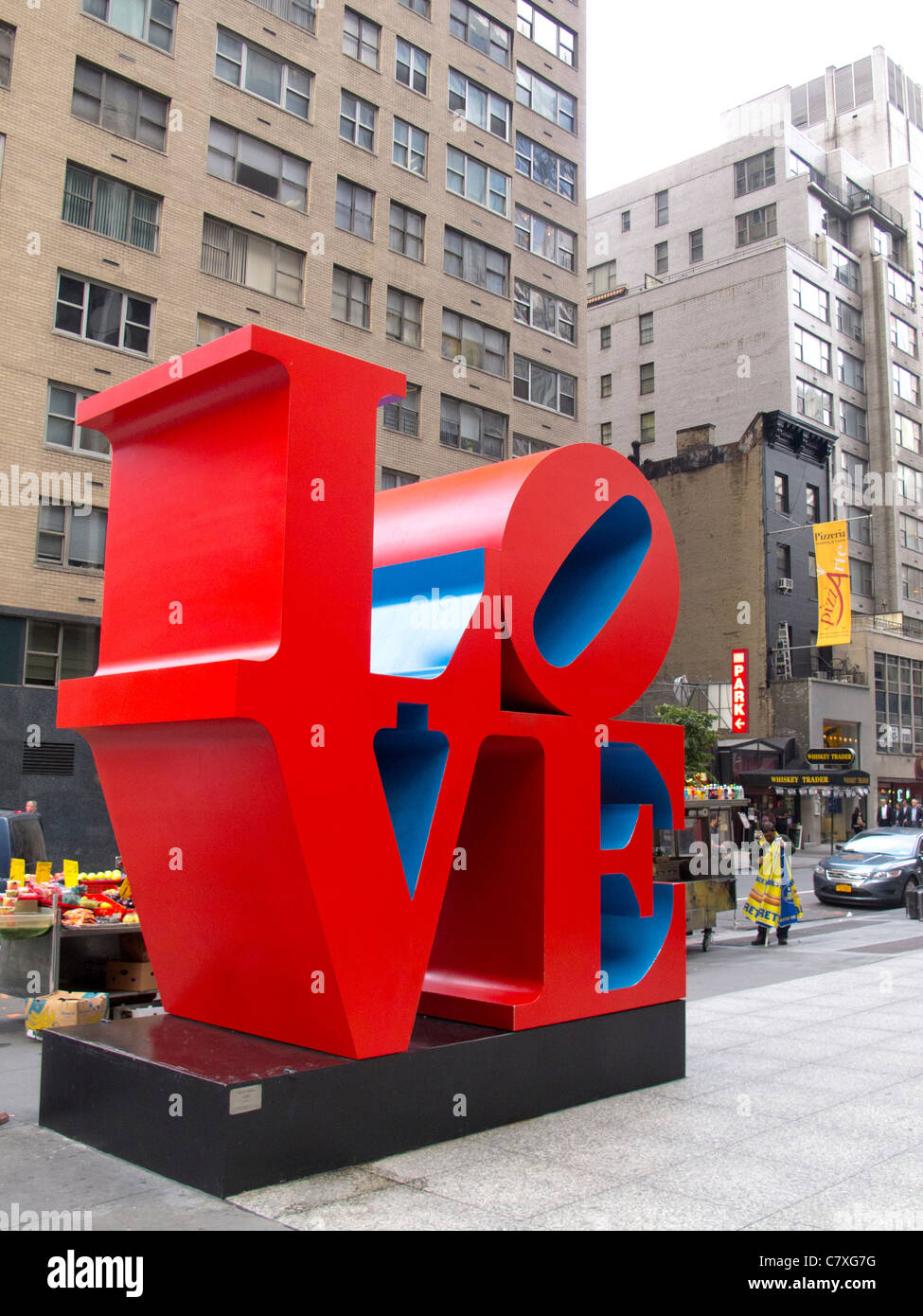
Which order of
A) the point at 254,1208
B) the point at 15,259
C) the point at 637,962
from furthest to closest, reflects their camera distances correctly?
the point at 15,259, the point at 637,962, the point at 254,1208

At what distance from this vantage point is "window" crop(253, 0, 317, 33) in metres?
28.9

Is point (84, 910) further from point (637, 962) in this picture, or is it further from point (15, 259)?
point (15, 259)

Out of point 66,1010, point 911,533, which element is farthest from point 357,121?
point 911,533

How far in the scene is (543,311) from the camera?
37.5 meters

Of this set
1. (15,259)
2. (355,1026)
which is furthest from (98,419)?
(15,259)

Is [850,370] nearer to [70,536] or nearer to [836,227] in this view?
[836,227]

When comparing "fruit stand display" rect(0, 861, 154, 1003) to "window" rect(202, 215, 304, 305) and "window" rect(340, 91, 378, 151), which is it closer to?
"window" rect(202, 215, 304, 305)

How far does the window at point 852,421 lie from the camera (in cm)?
5593

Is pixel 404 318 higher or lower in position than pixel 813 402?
lower

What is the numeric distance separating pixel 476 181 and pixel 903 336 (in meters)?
34.1

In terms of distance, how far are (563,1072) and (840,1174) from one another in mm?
1840

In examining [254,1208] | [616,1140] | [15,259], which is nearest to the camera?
[254,1208]

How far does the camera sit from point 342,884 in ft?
19.4

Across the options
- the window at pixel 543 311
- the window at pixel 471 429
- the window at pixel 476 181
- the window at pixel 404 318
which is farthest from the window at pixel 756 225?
the window at pixel 404 318
